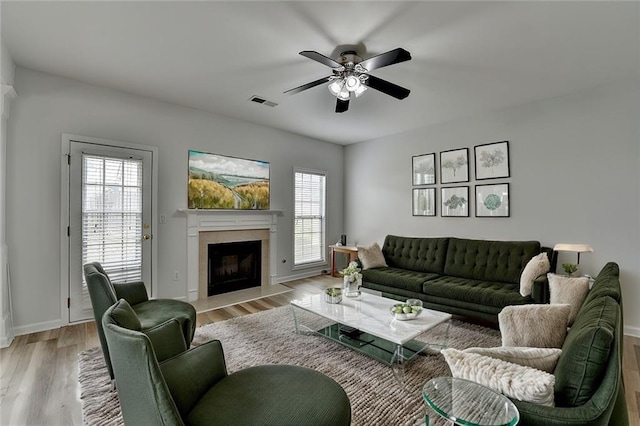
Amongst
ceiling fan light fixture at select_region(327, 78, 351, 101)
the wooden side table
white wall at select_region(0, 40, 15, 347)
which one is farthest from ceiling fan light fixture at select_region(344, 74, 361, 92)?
the wooden side table

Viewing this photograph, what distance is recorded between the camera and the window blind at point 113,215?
3564mm

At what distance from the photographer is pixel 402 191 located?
5496mm

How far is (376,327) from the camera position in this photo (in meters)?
2.46

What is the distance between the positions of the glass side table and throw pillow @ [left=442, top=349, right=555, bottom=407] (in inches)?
1.4

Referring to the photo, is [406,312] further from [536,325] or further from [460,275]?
[460,275]

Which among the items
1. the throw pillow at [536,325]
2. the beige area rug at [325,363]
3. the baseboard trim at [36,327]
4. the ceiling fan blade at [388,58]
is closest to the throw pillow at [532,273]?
the beige area rug at [325,363]

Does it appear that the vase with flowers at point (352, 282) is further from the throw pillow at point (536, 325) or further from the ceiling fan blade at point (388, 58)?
the ceiling fan blade at point (388, 58)

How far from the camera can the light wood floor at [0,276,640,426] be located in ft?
6.44

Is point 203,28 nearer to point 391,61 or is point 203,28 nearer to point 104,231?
point 391,61

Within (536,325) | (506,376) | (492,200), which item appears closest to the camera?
(506,376)

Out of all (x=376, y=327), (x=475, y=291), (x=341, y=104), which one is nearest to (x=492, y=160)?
(x=475, y=291)

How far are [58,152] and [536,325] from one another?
15.4 ft

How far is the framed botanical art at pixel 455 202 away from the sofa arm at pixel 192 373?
Answer: 4.18m

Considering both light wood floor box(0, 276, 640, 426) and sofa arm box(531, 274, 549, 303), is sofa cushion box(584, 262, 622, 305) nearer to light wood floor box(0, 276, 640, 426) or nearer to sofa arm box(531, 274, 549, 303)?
sofa arm box(531, 274, 549, 303)
